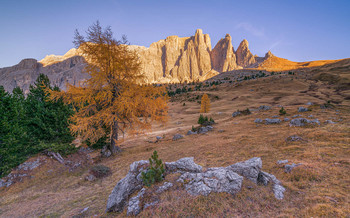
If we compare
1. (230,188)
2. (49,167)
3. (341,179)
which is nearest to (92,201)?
(230,188)

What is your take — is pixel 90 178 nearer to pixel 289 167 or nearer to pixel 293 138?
pixel 289 167

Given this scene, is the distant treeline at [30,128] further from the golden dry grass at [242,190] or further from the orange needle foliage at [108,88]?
the orange needle foliage at [108,88]

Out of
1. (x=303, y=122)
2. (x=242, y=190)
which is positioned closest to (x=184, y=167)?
(x=242, y=190)

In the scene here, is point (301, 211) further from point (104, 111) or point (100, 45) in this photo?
point (100, 45)

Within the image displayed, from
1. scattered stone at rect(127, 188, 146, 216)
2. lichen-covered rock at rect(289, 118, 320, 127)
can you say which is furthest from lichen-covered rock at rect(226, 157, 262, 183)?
lichen-covered rock at rect(289, 118, 320, 127)

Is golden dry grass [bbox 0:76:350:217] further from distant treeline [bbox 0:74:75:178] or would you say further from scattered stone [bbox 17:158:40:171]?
distant treeline [bbox 0:74:75:178]

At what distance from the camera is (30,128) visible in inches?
508

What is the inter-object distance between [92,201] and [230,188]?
7.00 m

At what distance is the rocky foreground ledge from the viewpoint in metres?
5.02

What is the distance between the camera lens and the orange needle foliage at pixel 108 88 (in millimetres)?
11031

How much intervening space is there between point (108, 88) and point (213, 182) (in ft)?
34.5

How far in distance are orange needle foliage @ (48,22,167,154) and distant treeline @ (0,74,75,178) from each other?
2994 millimetres

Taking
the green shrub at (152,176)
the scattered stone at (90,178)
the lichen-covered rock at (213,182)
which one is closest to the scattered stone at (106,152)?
the scattered stone at (90,178)

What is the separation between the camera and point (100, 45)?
36.7 feet
